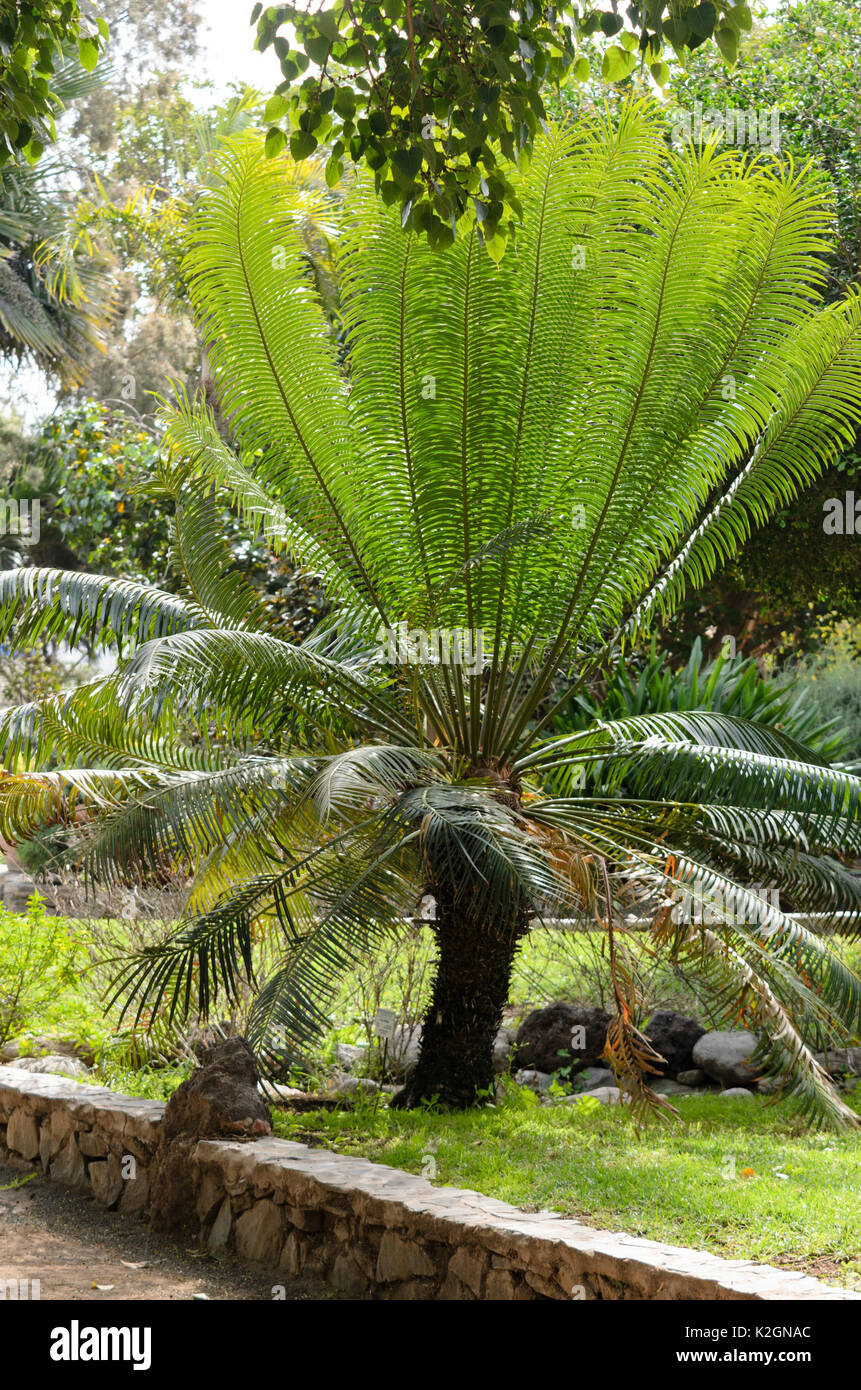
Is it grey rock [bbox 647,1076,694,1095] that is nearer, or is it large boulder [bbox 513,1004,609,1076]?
grey rock [bbox 647,1076,694,1095]

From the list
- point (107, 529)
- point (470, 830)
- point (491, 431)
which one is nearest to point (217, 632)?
point (470, 830)

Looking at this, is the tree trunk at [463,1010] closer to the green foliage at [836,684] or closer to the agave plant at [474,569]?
the agave plant at [474,569]

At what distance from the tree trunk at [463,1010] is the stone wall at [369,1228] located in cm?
119

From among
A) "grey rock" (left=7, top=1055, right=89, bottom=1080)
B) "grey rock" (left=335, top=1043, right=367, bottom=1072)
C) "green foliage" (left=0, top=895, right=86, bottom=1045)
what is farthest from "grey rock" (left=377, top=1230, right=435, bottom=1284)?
"green foliage" (left=0, top=895, right=86, bottom=1045)

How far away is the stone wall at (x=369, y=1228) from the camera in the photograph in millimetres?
3875

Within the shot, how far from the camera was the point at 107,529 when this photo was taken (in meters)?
14.1

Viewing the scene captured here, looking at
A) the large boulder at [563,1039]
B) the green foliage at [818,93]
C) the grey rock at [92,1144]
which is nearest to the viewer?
the grey rock at [92,1144]

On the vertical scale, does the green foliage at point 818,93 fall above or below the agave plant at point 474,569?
above

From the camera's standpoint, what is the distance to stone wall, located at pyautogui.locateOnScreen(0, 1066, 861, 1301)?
3.88m

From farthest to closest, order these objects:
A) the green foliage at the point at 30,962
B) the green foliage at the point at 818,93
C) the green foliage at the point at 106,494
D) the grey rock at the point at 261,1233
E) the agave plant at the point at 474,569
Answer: the green foliage at the point at 106,494, the green foliage at the point at 818,93, the green foliage at the point at 30,962, the agave plant at the point at 474,569, the grey rock at the point at 261,1233

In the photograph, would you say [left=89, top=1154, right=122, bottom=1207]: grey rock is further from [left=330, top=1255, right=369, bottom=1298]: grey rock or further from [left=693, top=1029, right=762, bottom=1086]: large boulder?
[left=693, top=1029, right=762, bottom=1086]: large boulder

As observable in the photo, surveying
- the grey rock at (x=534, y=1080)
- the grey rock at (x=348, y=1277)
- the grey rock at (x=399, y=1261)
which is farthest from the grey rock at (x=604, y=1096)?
the grey rock at (x=399, y=1261)

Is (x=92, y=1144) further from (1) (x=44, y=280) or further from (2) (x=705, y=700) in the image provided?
(1) (x=44, y=280)

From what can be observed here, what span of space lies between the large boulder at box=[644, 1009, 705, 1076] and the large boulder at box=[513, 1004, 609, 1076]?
33 cm
